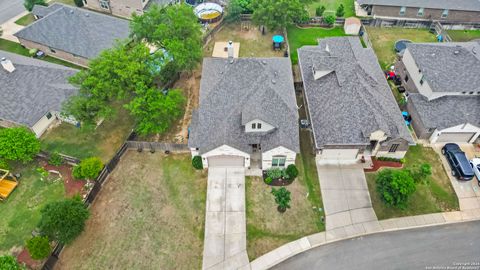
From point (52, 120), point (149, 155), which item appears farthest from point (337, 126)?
point (52, 120)

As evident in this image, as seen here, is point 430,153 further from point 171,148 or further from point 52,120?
point 52,120

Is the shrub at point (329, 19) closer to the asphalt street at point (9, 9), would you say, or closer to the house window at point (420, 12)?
the house window at point (420, 12)

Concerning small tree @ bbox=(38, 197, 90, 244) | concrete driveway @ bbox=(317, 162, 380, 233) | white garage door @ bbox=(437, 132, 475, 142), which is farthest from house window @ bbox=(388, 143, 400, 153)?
small tree @ bbox=(38, 197, 90, 244)

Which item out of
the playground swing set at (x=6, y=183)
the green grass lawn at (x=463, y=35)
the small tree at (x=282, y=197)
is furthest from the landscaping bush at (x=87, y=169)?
the green grass lawn at (x=463, y=35)

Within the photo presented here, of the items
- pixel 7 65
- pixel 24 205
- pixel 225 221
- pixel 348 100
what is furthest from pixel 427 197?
pixel 7 65

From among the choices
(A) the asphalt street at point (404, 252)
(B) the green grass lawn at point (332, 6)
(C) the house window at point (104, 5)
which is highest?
(B) the green grass lawn at point (332, 6)

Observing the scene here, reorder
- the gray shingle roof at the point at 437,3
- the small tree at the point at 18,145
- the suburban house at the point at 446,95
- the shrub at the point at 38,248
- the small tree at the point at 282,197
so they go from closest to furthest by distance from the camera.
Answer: the shrub at the point at 38,248 → the small tree at the point at 282,197 → the small tree at the point at 18,145 → the suburban house at the point at 446,95 → the gray shingle roof at the point at 437,3
